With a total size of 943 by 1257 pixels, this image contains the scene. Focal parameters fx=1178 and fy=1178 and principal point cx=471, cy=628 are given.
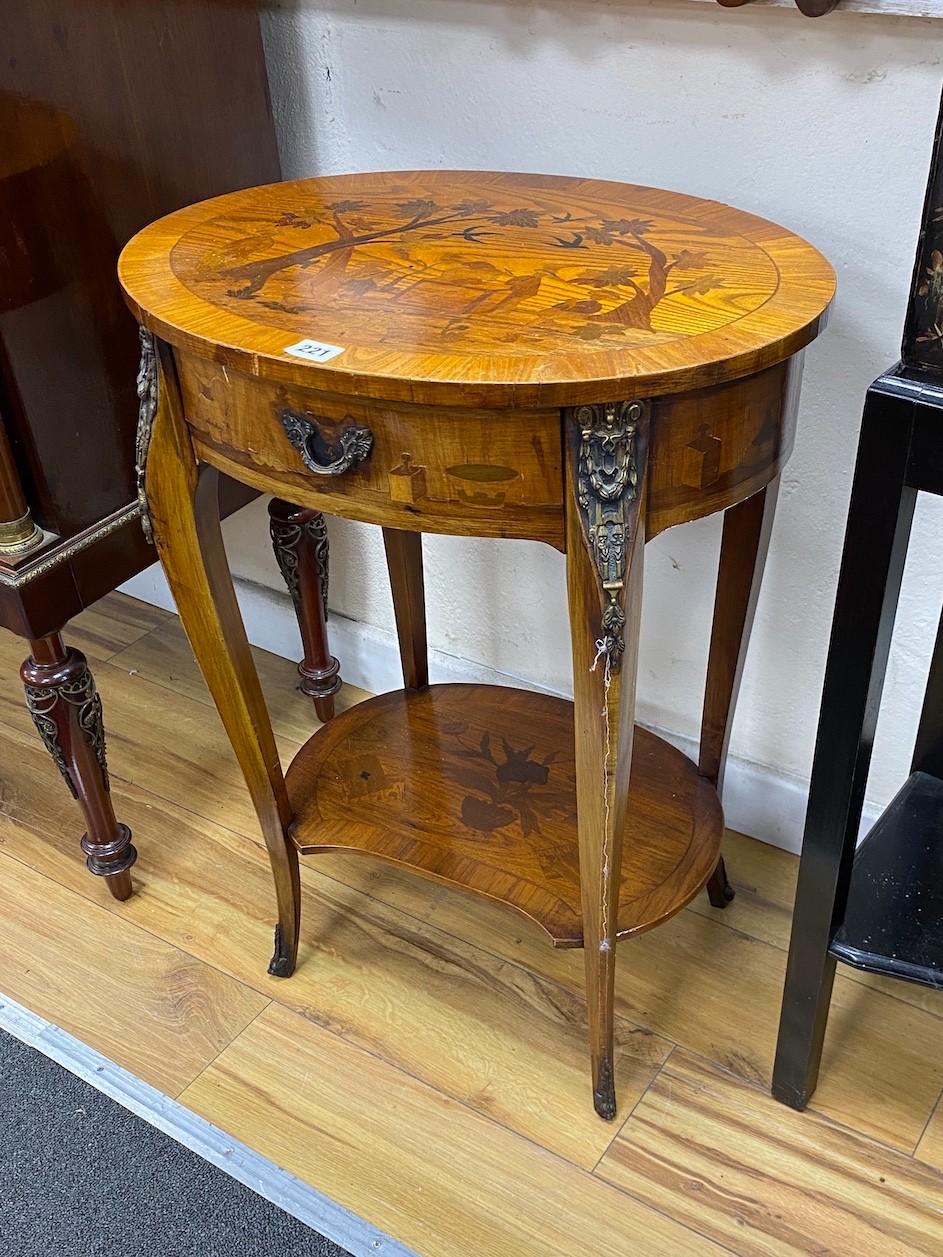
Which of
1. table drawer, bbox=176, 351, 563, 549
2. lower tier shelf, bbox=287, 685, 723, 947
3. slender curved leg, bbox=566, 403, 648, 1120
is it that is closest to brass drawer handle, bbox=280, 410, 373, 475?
table drawer, bbox=176, 351, 563, 549

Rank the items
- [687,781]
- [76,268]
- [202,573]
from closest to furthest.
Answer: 1. [202,573]
2. [76,268]
3. [687,781]

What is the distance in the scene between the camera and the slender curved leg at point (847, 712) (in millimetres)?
827

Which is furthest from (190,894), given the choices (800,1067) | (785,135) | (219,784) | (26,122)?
(785,135)

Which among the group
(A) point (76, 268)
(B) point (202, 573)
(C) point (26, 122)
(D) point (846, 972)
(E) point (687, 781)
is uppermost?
(C) point (26, 122)

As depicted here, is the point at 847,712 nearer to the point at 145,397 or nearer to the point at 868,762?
the point at 868,762

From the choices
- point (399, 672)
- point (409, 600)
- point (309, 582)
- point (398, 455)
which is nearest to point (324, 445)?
point (398, 455)

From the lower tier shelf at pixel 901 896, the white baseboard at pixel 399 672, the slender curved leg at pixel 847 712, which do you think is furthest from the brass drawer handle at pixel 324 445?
the white baseboard at pixel 399 672

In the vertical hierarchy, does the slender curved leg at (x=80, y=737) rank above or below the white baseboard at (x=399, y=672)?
above

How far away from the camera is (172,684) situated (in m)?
1.79

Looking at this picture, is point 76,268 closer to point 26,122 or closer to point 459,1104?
point 26,122

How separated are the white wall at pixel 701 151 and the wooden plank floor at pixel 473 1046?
29 cm

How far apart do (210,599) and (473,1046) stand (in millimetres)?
551

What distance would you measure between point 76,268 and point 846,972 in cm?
110

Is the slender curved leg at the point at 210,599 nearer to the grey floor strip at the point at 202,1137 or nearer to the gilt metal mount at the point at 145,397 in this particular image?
the gilt metal mount at the point at 145,397
